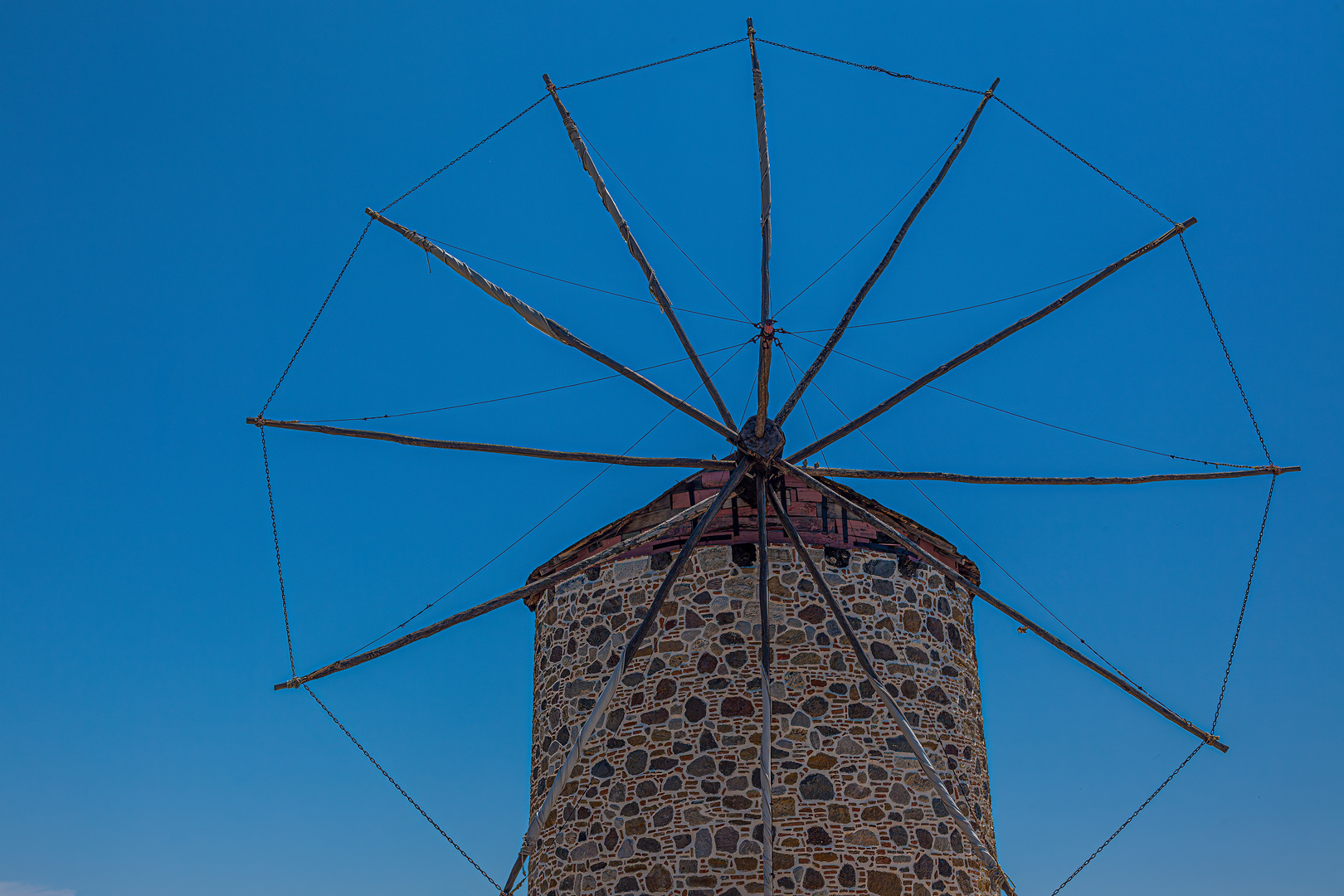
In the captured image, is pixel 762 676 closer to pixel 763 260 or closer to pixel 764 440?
pixel 764 440

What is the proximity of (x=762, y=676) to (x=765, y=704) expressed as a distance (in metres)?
0.63

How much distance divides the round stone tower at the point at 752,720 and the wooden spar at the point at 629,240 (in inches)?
70.9

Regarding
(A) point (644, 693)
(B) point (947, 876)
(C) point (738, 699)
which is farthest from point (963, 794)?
(A) point (644, 693)

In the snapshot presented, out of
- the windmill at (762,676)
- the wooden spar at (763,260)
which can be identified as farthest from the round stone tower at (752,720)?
the wooden spar at (763,260)

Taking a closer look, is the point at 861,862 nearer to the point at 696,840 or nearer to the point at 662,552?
the point at 696,840

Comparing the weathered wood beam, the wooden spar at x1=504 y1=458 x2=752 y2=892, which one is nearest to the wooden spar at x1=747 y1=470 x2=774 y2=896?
the weathered wood beam

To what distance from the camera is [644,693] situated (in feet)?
33.0

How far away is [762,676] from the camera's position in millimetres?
9352

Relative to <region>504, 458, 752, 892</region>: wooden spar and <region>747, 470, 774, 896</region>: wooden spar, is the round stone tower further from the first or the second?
<region>504, 458, 752, 892</region>: wooden spar

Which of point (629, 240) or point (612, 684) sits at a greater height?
point (629, 240)

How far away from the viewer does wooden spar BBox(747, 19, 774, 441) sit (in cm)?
838

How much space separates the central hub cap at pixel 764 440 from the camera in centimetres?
904

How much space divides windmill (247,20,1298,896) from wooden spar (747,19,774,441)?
0.02 metres

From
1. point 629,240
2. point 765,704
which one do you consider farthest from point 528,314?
point 765,704
